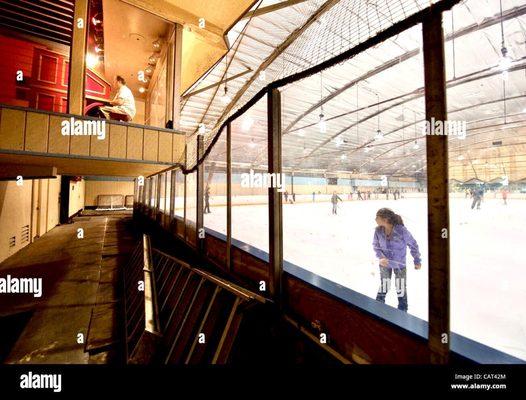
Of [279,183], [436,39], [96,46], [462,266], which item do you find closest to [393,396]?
[279,183]

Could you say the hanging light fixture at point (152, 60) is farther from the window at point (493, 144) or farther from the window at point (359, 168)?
the window at point (493, 144)

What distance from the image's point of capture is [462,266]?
4535mm

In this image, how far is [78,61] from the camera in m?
2.29

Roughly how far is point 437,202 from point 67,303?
3.85 m

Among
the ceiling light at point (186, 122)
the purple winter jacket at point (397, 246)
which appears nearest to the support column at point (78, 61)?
the purple winter jacket at point (397, 246)

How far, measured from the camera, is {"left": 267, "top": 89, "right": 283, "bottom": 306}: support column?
69.6 inches

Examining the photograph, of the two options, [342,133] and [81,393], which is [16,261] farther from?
[342,133]

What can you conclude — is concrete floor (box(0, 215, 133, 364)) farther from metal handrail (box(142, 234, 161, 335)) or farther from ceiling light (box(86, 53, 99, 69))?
ceiling light (box(86, 53, 99, 69))

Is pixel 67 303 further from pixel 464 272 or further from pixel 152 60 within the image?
pixel 464 272

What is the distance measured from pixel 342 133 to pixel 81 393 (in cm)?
1753

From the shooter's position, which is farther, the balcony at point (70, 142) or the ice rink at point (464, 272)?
the ice rink at point (464, 272)

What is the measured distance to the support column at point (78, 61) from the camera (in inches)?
87.9

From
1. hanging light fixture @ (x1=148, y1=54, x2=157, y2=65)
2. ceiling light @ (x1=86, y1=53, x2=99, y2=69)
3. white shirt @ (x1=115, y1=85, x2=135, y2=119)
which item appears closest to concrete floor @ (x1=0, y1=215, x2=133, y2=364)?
white shirt @ (x1=115, y1=85, x2=135, y2=119)

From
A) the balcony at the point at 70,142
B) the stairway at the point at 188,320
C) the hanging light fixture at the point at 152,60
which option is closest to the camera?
the stairway at the point at 188,320
